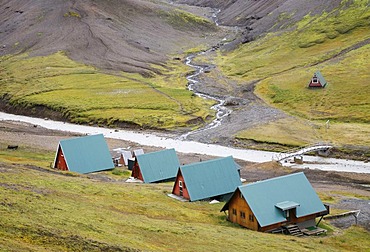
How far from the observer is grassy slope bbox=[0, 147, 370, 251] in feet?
124

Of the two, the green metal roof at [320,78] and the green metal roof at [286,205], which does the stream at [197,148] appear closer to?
the green metal roof at [286,205]

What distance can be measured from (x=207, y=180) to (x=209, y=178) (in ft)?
0.92

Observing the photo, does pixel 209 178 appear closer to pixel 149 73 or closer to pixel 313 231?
pixel 313 231

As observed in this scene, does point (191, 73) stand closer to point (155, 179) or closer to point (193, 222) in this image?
point (155, 179)

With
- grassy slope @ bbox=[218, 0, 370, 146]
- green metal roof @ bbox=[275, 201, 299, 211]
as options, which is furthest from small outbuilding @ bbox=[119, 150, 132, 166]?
green metal roof @ bbox=[275, 201, 299, 211]

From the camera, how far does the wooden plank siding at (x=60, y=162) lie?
73000 millimetres

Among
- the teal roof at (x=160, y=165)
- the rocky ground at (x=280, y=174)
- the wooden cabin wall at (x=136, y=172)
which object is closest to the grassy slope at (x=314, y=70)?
the rocky ground at (x=280, y=174)

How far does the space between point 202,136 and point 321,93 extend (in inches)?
1276

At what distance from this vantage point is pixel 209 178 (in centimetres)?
6072

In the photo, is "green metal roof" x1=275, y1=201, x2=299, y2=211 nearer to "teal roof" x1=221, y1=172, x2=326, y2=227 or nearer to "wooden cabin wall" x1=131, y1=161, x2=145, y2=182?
"teal roof" x1=221, y1=172, x2=326, y2=227

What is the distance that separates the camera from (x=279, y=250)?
141 feet

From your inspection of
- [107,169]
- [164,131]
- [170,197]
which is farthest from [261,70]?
[170,197]

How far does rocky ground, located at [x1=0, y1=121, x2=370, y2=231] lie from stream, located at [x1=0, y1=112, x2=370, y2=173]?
3.12m

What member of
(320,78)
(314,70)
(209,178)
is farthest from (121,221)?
(314,70)
